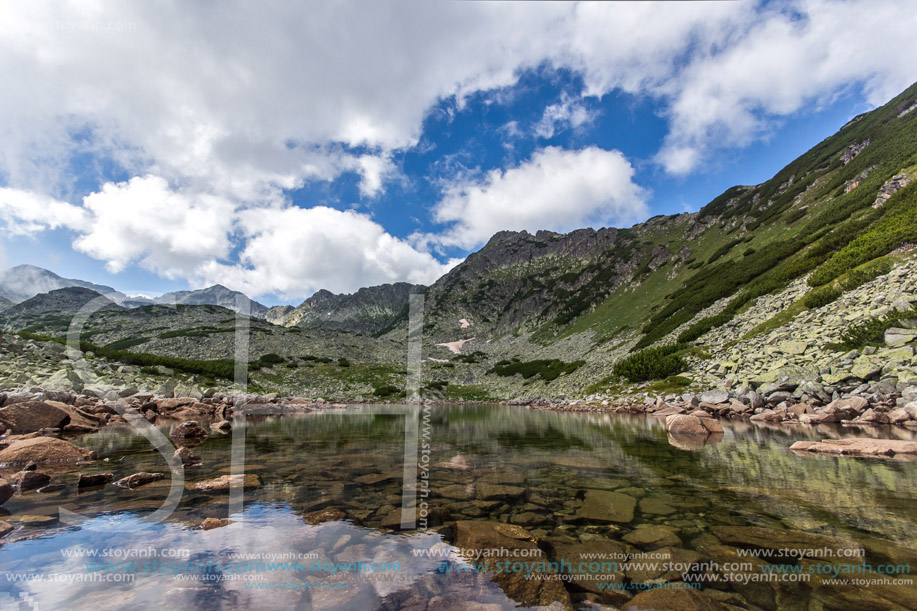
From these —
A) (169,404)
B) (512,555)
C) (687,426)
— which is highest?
(512,555)

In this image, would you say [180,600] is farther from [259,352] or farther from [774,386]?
[259,352]

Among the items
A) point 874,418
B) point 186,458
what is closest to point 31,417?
point 186,458

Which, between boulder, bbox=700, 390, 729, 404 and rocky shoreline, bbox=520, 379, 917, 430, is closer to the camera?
rocky shoreline, bbox=520, 379, 917, 430

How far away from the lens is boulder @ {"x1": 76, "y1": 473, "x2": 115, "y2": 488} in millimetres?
10133

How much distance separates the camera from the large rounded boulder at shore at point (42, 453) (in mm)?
12406

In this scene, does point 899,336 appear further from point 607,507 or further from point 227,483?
point 227,483

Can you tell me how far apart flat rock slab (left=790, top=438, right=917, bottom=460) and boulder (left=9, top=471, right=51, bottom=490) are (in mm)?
24100

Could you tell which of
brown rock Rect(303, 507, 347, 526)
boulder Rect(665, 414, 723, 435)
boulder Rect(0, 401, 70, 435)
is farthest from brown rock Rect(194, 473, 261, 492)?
boulder Rect(665, 414, 723, 435)

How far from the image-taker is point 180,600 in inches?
186

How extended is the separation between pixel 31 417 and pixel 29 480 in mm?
12619

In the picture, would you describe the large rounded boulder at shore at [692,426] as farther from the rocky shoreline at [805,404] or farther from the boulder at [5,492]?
the boulder at [5,492]

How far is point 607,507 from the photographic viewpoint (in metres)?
8.72

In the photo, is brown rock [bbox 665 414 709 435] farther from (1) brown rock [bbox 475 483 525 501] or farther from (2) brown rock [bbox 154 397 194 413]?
(2) brown rock [bbox 154 397 194 413]

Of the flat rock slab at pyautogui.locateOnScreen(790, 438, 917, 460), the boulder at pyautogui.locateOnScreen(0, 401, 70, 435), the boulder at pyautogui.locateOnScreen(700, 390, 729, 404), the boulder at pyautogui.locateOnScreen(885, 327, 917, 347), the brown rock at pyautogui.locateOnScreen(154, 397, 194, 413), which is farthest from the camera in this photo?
the brown rock at pyautogui.locateOnScreen(154, 397, 194, 413)
